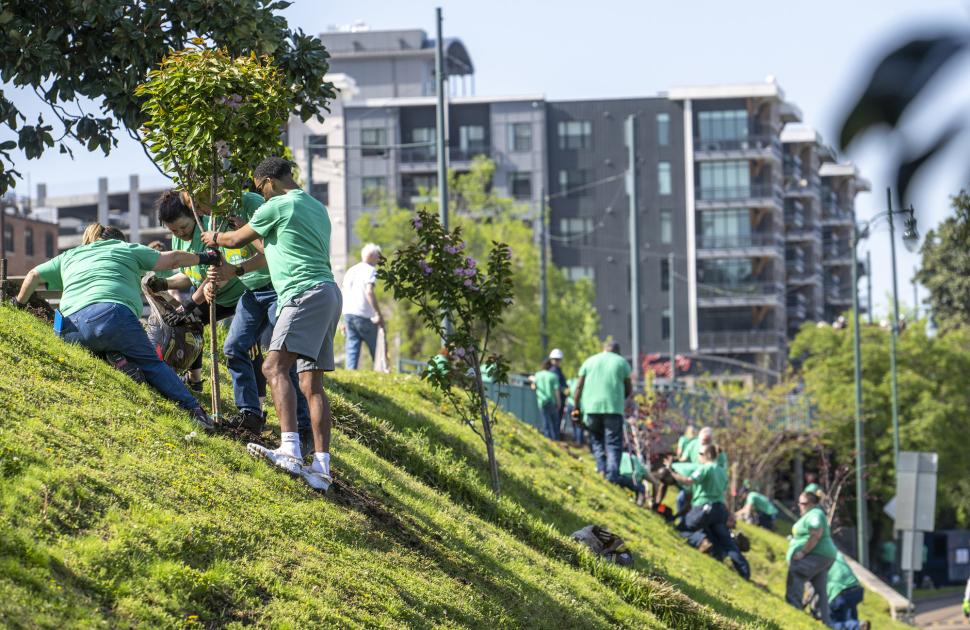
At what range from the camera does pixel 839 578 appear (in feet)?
65.5

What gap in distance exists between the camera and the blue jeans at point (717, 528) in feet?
64.2

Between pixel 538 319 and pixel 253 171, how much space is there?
53.7 m

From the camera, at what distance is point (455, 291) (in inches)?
571

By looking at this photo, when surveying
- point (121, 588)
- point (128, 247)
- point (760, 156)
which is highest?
point (760, 156)

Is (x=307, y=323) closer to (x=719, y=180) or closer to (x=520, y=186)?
(x=520, y=186)

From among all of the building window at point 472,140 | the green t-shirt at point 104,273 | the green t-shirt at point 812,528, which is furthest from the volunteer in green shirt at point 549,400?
the building window at point 472,140

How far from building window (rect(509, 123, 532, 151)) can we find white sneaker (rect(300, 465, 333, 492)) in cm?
8145

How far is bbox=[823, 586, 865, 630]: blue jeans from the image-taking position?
64.7ft

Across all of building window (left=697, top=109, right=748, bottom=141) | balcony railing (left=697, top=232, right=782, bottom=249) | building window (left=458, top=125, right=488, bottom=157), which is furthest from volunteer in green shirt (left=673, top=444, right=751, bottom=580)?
building window (left=697, top=109, right=748, bottom=141)

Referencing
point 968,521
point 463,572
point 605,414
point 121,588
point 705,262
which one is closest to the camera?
point 121,588

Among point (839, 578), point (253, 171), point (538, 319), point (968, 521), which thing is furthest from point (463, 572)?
point (968, 521)

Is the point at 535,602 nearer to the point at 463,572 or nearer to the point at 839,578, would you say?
the point at 463,572

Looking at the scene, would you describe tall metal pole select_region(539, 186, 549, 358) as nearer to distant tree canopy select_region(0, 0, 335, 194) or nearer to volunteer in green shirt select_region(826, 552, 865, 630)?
volunteer in green shirt select_region(826, 552, 865, 630)

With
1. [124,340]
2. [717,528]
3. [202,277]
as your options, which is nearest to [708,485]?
[717,528]
